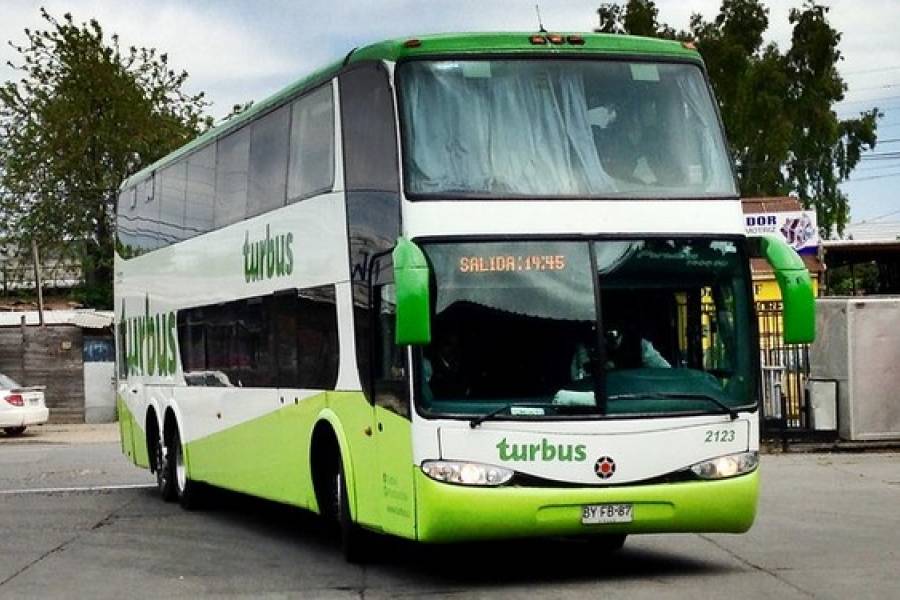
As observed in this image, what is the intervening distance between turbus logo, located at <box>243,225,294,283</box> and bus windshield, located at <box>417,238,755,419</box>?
3.49 metres

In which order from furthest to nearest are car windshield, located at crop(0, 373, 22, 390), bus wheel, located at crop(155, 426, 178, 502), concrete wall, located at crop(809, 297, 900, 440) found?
car windshield, located at crop(0, 373, 22, 390)
concrete wall, located at crop(809, 297, 900, 440)
bus wheel, located at crop(155, 426, 178, 502)

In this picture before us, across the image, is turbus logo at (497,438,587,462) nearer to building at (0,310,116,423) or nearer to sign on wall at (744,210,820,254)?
sign on wall at (744,210,820,254)

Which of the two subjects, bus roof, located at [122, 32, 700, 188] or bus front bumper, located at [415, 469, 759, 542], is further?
bus roof, located at [122, 32, 700, 188]

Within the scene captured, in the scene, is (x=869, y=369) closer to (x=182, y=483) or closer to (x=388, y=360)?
(x=182, y=483)

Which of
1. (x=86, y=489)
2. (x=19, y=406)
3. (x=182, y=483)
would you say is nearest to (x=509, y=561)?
(x=182, y=483)

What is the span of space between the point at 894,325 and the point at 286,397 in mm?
13499

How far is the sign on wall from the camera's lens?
42.3m

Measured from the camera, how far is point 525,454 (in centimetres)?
1226

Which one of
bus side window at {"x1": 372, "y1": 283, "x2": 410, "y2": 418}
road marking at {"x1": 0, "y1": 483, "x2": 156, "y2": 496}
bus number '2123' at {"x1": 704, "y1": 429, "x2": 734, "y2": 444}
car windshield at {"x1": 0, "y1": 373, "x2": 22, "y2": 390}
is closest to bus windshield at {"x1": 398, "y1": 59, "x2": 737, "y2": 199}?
bus side window at {"x1": 372, "y1": 283, "x2": 410, "y2": 418}

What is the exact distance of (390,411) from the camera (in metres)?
12.9

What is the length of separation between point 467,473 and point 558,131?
7.97ft

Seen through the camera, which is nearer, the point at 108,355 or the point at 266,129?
the point at 266,129

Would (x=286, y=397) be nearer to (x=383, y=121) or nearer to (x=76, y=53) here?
(x=383, y=121)

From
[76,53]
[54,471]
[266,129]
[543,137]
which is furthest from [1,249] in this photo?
[543,137]
